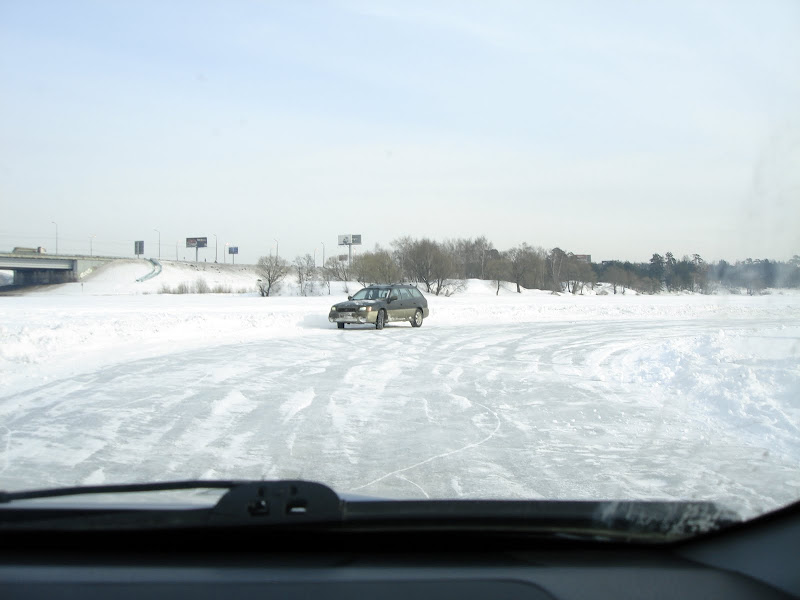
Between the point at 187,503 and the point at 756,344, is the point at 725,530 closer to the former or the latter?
the point at 187,503

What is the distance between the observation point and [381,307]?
23.6 m

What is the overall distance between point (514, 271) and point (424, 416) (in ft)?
353

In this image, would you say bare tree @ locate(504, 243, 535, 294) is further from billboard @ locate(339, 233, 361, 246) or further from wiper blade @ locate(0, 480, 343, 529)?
wiper blade @ locate(0, 480, 343, 529)

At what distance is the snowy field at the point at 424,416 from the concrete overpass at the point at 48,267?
271 feet

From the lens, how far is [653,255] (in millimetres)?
9570

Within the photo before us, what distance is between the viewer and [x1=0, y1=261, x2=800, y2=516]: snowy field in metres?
5.49

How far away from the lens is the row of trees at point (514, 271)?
5.90m

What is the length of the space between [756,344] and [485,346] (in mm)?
6317

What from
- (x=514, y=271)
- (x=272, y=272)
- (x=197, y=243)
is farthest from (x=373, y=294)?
(x=197, y=243)

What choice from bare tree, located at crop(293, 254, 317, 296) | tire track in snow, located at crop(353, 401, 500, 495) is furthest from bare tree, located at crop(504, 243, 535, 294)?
tire track in snow, located at crop(353, 401, 500, 495)

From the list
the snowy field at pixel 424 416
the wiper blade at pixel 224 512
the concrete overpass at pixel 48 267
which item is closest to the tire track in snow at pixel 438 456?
the snowy field at pixel 424 416

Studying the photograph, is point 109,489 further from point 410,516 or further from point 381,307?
point 381,307

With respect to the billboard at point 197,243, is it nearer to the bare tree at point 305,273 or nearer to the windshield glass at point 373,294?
the bare tree at point 305,273

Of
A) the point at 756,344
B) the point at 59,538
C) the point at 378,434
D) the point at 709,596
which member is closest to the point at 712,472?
the point at 378,434
